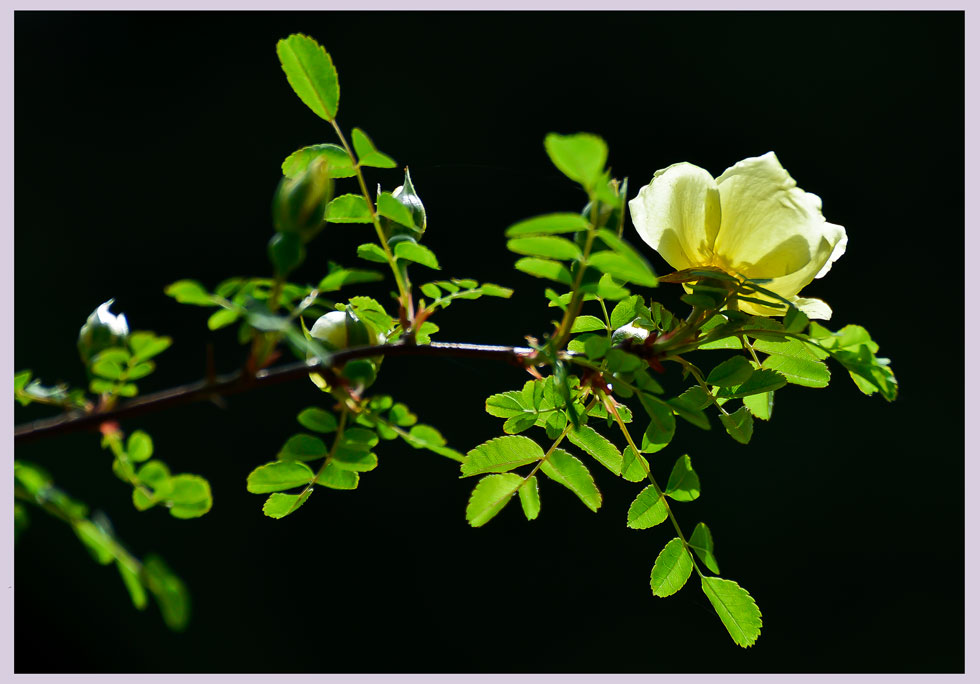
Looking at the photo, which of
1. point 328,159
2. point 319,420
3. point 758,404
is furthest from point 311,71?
point 758,404

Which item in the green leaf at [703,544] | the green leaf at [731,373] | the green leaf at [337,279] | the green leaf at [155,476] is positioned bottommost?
the green leaf at [703,544]

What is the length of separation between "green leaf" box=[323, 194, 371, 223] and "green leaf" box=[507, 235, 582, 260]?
8cm

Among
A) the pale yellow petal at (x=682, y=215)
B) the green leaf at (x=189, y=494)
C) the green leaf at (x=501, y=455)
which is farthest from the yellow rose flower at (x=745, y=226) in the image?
the green leaf at (x=189, y=494)

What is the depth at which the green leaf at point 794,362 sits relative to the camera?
1.21ft

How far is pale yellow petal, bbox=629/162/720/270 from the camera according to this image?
1.18 ft

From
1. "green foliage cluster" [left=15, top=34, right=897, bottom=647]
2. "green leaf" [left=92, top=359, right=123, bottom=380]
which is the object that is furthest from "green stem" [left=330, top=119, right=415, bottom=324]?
"green leaf" [left=92, top=359, right=123, bottom=380]

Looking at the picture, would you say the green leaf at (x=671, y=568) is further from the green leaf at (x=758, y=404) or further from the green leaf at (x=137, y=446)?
the green leaf at (x=137, y=446)

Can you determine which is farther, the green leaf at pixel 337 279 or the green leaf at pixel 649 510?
the green leaf at pixel 649 510

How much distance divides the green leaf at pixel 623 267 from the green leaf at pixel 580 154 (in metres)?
0.03

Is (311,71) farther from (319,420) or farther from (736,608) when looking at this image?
(736,608)

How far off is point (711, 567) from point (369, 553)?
1.38 m

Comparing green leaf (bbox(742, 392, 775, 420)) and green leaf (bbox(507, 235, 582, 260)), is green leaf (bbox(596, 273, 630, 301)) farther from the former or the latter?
green leaf (bbox(742, 392, 775, 420))

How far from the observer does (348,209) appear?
1.14 feet

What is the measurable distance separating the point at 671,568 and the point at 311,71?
263 millimetres
